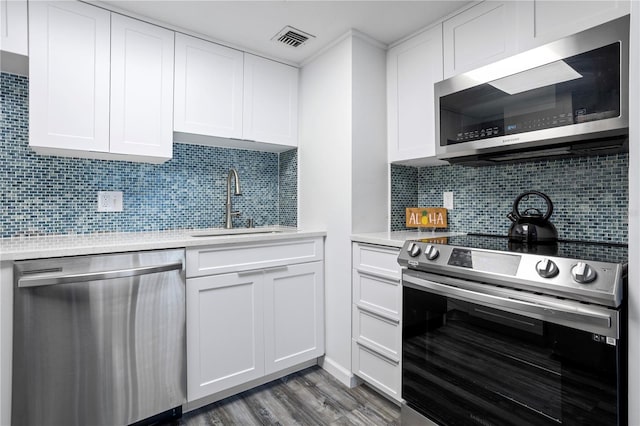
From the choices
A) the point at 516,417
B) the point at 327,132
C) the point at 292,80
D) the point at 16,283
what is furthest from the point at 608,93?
the point at 16,283

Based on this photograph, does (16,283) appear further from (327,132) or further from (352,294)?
(327,132)

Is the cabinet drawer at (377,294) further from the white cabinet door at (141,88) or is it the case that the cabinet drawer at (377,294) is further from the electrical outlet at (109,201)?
the electrical outlet at (109,201)

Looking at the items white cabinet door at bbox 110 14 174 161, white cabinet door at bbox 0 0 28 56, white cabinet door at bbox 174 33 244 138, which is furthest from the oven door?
white cabinet door at bbox 0 0 28 56

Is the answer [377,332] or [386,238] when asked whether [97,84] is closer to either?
[386,238]

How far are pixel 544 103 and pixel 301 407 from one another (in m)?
1.96

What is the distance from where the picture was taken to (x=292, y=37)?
2150 mm

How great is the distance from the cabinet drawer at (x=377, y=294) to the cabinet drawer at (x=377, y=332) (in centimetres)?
4

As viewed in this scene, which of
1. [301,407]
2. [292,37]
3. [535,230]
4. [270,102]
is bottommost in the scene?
[301,407]

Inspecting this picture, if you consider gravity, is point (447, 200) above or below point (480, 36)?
below

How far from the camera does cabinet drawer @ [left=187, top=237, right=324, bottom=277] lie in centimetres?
177

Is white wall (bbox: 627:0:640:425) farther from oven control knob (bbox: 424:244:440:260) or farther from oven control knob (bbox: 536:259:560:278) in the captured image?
oven control knob (bbox: 424:244:440:260)

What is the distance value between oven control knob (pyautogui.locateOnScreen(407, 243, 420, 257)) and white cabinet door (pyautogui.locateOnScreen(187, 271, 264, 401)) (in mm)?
908

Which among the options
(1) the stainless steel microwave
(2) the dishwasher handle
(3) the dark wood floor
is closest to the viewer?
(1) the stainless steel microwave

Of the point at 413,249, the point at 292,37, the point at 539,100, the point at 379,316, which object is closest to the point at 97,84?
the point at 292,37
